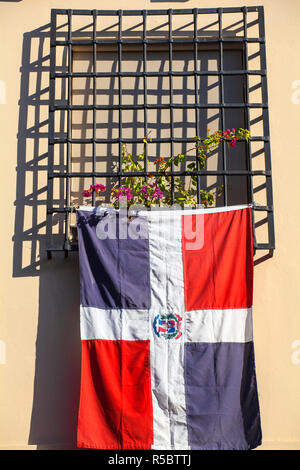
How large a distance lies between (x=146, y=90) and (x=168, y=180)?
30.0 inches

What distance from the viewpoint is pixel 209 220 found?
4.23m

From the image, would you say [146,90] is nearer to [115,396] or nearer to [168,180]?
[168,180]

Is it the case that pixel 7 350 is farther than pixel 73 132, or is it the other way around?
pixel 73 132

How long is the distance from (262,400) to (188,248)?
1.25m

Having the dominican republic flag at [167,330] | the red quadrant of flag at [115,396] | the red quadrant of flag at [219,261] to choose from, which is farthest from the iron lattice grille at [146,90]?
the red quadrant of flag at [115,396]

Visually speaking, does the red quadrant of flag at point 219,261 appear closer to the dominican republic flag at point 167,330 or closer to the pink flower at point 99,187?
the dominican republic flag at point 167,330

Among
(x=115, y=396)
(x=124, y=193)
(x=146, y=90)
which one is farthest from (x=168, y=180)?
(x=115, y=396)

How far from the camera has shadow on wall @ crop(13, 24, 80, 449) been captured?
167 inches

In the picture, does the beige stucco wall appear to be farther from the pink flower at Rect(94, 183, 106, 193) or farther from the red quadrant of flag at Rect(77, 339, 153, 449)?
the pink flower at Rect(94, 183, 106, 193)

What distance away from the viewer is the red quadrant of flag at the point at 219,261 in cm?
414

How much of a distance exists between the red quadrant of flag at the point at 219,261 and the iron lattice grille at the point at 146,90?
185mm

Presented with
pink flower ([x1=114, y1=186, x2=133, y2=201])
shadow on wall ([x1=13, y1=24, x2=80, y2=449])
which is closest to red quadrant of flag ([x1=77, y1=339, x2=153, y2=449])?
shadow on wall ([x1=13, y1=24, x2=80, y2=449])

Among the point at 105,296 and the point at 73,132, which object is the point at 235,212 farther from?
the point at 73,132

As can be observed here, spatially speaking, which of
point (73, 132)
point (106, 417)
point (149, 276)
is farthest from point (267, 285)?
point (73, 132)
